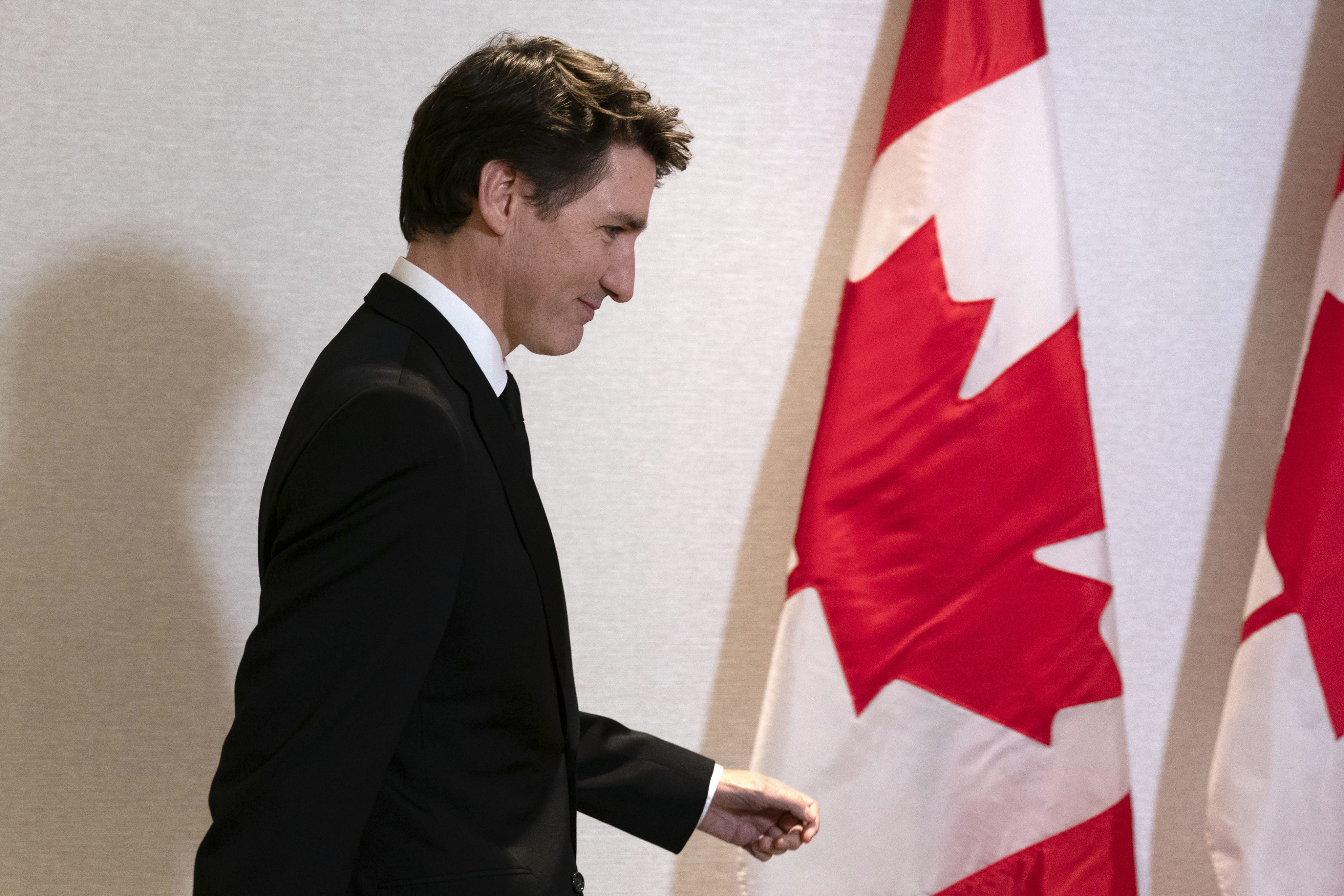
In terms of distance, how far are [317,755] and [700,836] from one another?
40.2 inches

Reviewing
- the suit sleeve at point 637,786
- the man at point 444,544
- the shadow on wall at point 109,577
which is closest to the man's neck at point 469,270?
the man at point 444,544

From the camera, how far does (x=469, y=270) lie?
2.74ft

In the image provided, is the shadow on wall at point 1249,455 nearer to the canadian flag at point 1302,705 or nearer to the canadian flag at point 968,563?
the canadian flag at point 1302,705

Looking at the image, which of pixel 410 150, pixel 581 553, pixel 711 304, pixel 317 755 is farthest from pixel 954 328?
pixel 317 755

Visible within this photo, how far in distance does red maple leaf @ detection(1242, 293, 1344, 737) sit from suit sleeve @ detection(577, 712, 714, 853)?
34.2 inches

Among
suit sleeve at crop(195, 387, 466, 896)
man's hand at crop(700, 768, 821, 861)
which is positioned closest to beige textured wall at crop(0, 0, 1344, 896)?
man's hand at crop(700, 768, 821, 861)

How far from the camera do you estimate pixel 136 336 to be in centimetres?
138

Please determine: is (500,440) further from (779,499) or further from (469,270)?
(779,499)

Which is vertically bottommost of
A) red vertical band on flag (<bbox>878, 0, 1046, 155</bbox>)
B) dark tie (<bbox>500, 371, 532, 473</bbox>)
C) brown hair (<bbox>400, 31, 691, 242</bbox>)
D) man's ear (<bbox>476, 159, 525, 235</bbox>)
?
dark tie (<bbox>500, 371, 532, 473</bbox>)

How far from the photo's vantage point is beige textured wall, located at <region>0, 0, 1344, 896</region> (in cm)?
137

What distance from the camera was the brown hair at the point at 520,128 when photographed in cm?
82

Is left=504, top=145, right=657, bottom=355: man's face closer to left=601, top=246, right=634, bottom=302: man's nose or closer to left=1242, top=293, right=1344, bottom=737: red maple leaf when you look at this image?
left=601, top=246, right=634, bottom=302: man's nose

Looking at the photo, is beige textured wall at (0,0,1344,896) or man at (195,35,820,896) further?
beige textured wall at (0,0,1344,896)

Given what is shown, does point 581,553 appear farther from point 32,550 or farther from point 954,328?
point 32,550
